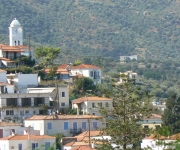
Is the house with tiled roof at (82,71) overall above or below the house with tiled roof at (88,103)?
above

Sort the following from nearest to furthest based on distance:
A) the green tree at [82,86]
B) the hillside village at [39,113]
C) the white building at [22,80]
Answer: the hillside village at [39,113] < the white building at [22,80] < the green tree at [82,86]

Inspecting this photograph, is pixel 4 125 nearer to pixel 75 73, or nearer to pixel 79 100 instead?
pixel 79 100

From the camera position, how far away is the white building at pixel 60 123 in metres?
77.4

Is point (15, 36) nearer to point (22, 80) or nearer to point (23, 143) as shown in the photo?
point (22, 80)

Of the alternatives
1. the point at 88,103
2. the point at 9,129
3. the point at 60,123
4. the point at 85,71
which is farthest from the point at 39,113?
the point at 85,71

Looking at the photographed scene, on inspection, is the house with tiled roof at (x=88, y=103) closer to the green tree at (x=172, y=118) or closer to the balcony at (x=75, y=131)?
the balcony at (x=75, y=131)

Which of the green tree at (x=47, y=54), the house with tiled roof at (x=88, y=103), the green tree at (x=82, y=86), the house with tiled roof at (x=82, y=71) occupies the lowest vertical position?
the house with tiled roof at (x=88, y=103)

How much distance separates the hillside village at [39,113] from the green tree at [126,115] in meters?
14.8

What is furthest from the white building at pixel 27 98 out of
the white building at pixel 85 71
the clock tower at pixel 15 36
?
the clock tower at pixel 15 36

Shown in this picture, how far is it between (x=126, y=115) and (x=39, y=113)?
3229 cm

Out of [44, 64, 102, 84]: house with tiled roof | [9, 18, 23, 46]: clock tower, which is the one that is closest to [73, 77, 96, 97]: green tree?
[44, 64, 102, 84]: house with tiled roof

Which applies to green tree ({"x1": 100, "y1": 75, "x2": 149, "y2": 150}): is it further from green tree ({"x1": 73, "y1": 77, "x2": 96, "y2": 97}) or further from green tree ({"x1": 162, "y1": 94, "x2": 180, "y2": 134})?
green tree ({"x1": 73, "y1": 77, "x2": 96, "y2": 97})

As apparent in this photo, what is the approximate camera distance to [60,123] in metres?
77.9

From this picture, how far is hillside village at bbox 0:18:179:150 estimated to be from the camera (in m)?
70.6
